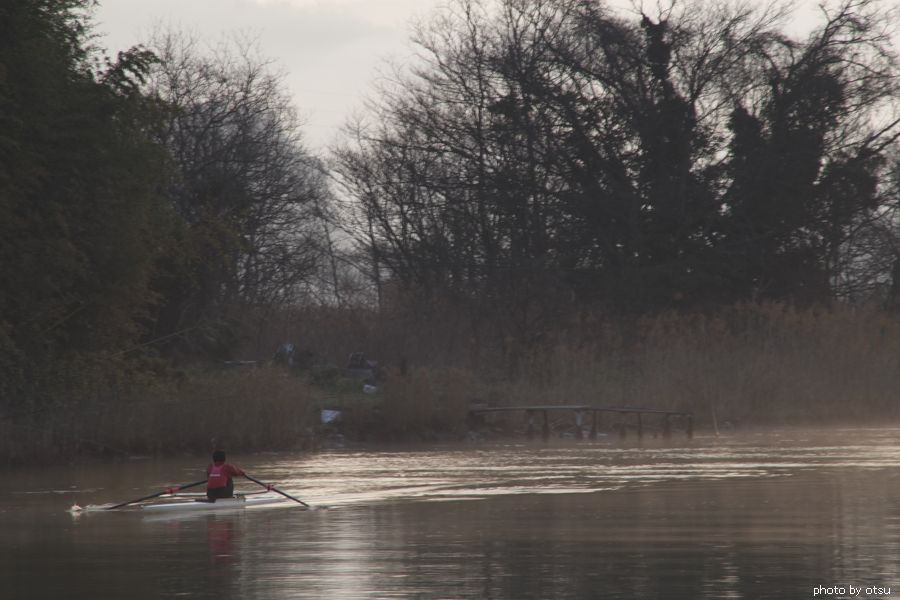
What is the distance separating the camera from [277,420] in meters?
31.7

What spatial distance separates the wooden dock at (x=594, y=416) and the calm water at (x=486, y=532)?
5.87 m

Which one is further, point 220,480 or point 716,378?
point 716,378

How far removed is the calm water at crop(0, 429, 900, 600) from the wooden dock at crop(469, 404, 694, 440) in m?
5.87

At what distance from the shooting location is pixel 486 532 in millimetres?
16891

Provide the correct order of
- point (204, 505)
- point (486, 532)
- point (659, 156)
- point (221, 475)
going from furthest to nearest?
point (659, 156) < point (221, 475) < point (204, 505) < point (486, 532)

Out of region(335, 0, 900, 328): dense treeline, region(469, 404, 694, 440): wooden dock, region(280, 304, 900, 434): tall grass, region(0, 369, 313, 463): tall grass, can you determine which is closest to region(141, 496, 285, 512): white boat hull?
region(0, 369, 313, 463): tall grass

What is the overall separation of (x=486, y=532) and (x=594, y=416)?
18427mm

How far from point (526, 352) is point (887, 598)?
2974 cm

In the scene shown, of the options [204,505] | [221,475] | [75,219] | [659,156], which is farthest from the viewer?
[659,156]

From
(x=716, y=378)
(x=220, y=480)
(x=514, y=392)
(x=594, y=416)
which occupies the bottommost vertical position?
(x=220, y=480)

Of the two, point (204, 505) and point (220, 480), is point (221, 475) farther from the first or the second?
point (204, 505)

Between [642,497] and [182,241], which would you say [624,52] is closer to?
[182,241]

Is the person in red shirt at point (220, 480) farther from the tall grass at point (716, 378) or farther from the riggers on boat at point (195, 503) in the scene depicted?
the tall grass at point (716, 378)

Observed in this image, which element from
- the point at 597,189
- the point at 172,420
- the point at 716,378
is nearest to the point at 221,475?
the point at 172,420
